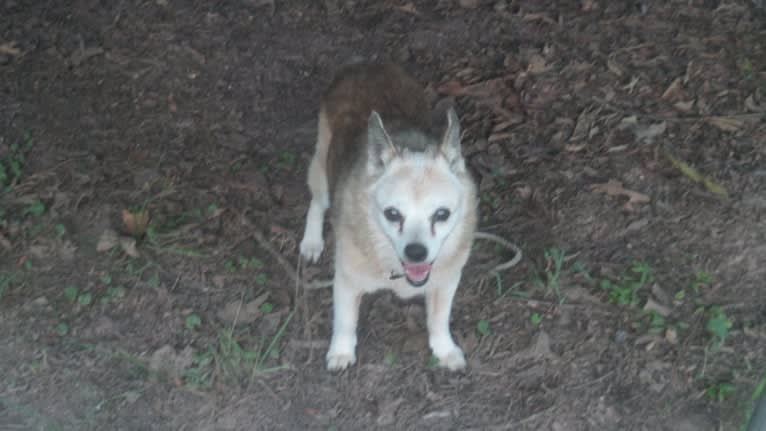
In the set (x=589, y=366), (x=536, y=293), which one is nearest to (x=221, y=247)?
(x=536, y=293)

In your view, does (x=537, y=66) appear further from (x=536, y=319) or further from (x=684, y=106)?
(x=536, y=319)

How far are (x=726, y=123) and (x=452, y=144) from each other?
→ 2.74 m

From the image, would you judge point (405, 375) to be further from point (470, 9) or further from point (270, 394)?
point (470, 9)

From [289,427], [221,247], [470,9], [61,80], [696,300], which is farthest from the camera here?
[470,9]

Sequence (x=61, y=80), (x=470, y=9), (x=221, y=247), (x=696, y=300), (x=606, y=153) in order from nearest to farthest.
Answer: (x=696, y=300), (x=221, y=247), (x=606, y=153), (x=61, y=80), (x=470, y=9)

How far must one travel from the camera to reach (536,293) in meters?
4.43

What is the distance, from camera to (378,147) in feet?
11.6

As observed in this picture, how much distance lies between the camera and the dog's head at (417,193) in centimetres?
341

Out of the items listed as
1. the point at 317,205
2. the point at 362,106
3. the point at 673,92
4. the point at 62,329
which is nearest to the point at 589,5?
the point at 673,92

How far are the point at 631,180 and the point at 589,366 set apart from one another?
4.92ft

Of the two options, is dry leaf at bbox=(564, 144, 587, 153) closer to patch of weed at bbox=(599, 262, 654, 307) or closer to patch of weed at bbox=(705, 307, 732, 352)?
patch of weed at bbox=(599, 262, 654, 307)

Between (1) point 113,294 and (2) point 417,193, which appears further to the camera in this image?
(1) point 113,294

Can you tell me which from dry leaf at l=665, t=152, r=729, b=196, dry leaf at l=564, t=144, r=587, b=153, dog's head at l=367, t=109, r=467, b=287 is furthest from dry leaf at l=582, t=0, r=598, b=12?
dog's head at l=367, t=109, r=467, b=287

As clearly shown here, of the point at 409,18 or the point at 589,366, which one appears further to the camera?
the point at 409,18
